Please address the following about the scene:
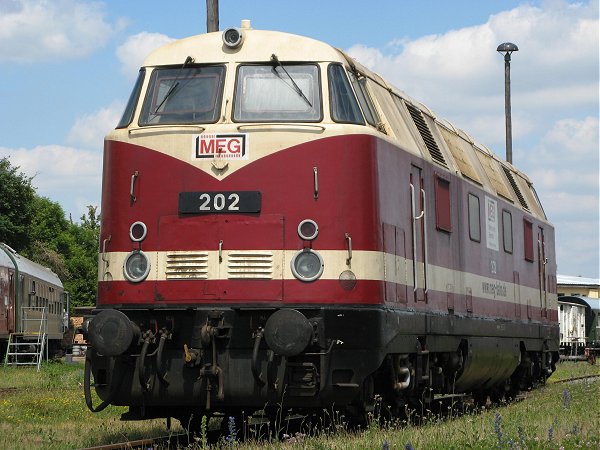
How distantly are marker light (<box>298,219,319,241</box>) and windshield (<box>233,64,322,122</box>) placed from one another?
3.45ft

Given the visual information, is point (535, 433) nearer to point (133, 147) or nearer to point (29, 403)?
point (133, 147)

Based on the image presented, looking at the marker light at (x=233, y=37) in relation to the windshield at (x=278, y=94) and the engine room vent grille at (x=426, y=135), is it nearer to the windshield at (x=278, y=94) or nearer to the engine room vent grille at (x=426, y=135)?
the windshield at (x=278, y=94)

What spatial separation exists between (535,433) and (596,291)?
284ft

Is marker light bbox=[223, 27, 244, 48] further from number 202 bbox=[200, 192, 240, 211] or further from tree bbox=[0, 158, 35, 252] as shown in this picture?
tree bbox=[0, 158, 35, 252]

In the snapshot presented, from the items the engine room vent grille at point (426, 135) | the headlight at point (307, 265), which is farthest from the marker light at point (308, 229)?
the engine room vent grille at point (426, 135)

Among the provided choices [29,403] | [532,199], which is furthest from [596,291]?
[29,403]

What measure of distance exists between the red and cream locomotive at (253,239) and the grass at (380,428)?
0.65m

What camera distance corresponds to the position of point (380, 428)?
11961 millimetres

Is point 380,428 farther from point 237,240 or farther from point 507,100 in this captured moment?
point 507,100

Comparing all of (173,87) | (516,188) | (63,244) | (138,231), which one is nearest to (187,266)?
(138,231)

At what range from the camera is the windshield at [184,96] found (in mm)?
11508

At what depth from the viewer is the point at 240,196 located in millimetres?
11109

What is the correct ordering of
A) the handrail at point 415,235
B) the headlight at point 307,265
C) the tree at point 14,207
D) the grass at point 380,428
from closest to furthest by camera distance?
the grass at point 380,428, the headlight at point 307,265, the handrail at point 415,235, the tree at point 14,207

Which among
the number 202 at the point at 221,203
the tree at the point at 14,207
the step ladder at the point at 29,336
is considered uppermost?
the tree at the point at 14,207
